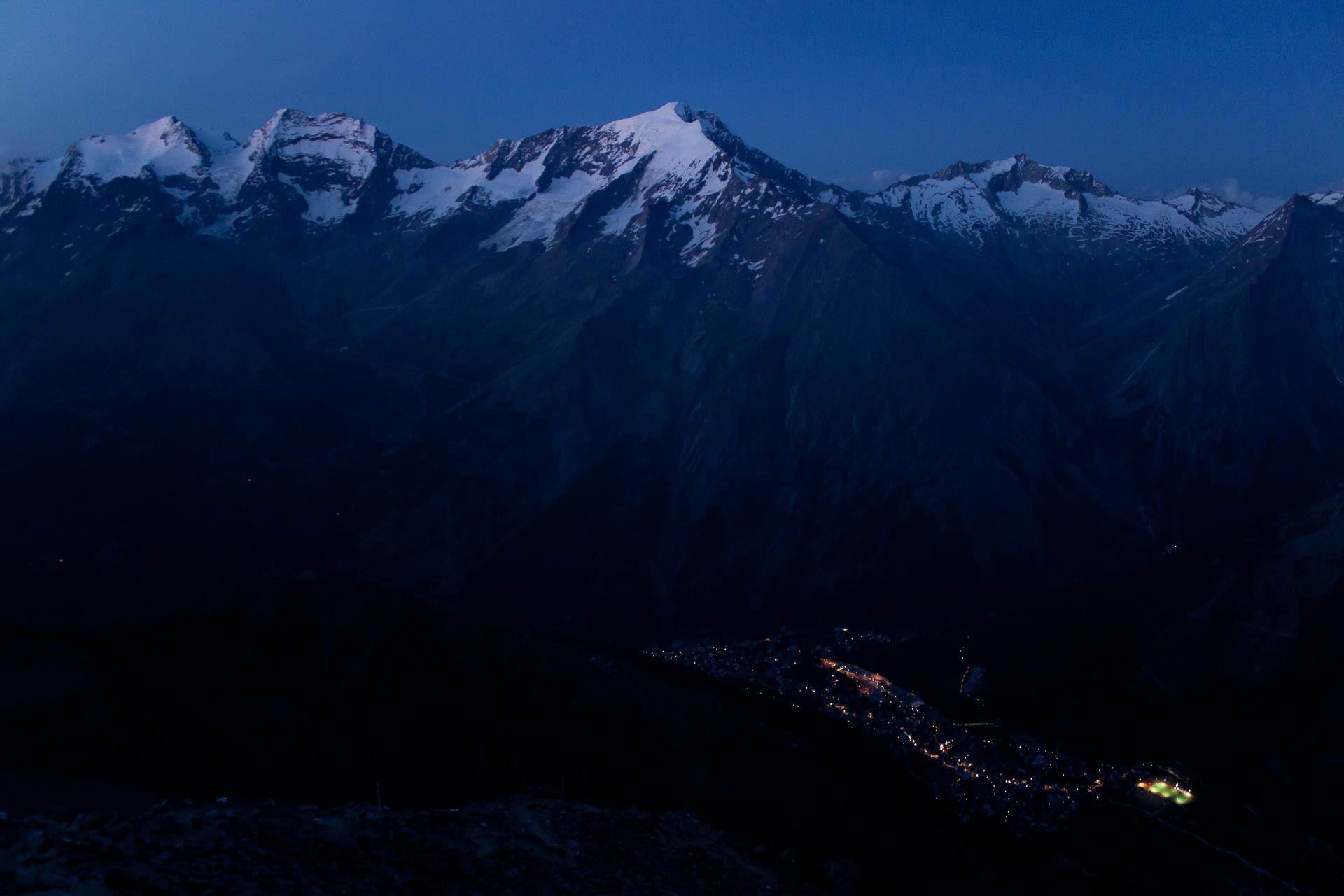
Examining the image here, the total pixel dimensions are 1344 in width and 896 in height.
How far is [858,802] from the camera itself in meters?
88.4

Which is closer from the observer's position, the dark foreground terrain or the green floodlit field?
the dark foreground terrain

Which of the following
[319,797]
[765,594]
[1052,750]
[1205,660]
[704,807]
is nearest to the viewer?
[319,797]

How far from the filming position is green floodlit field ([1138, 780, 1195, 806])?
111 metres

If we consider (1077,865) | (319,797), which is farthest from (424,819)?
(1077,865)

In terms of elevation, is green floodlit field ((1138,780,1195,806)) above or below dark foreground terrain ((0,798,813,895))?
below

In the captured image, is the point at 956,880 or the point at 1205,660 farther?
the point at 1205,660

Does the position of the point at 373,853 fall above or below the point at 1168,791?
above

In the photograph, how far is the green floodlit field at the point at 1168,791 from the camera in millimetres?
110562

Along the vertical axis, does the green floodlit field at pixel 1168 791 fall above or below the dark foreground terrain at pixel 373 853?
below

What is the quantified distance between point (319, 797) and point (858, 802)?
5255cm

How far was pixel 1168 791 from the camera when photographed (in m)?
112

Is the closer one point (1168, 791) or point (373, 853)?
point (373, 853)

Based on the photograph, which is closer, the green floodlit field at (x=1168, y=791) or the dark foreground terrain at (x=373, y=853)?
the dark foreground terrain at (x=373, y=853)

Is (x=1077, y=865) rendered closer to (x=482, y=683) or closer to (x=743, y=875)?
(x=743, y=875)
